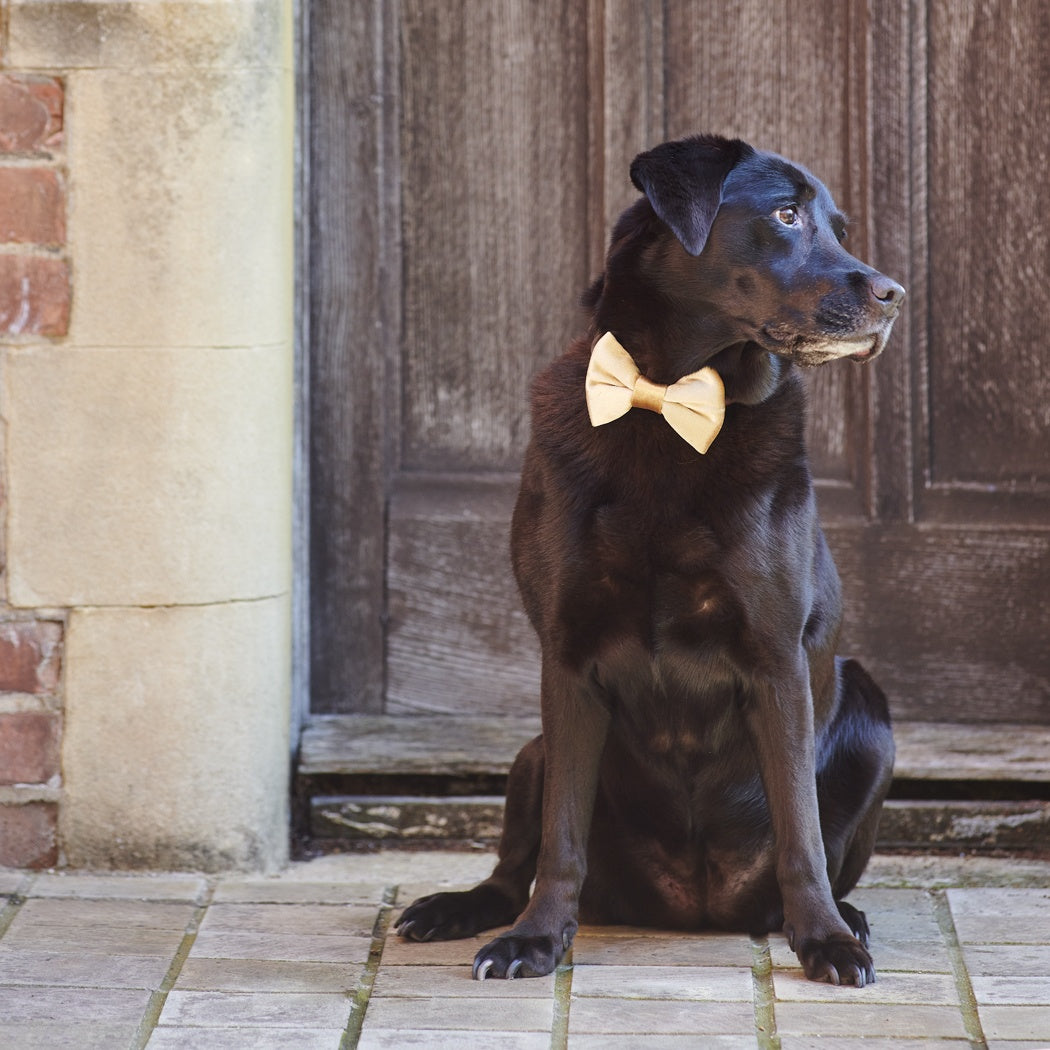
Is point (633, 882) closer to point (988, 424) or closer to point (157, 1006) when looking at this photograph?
point (157, 1006)

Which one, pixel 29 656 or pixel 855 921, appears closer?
pixel 855 921

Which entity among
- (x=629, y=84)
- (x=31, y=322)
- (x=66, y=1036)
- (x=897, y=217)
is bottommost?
(x=66, y=1036)

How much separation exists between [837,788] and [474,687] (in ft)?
3.68

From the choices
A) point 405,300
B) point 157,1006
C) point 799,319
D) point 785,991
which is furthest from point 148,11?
point 785,991

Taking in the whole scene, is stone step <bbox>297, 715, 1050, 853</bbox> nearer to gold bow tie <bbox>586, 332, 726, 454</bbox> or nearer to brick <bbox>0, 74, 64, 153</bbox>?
gold bow tie <bbox>586, 332, 726, 454</bbox>

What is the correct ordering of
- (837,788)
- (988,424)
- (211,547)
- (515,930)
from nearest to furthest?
(515,930)
(837,788)
(211,547)
(988,424)

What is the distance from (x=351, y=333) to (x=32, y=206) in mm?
802

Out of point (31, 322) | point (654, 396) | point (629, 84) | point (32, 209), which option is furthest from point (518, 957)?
point (629, 84)

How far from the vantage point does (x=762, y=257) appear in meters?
2.55

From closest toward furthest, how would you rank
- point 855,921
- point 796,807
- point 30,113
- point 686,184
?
point 686,184, point 796,807, point 855,921, point 30,113

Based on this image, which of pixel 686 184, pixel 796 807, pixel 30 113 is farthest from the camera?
pixel 30 113

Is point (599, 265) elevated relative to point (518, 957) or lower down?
elevated

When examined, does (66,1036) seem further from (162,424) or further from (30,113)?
(30,113)

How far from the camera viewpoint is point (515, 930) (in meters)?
2.67
